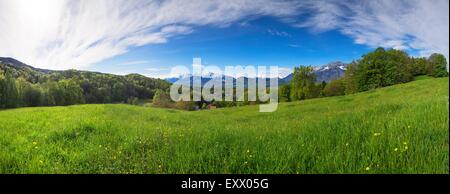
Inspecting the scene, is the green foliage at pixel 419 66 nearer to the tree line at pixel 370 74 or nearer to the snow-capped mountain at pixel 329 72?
the tree line at pixel 370 74

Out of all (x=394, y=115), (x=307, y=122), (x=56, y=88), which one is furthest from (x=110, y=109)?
(x=394, y=115)

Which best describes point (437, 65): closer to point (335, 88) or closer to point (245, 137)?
point (335, 88)

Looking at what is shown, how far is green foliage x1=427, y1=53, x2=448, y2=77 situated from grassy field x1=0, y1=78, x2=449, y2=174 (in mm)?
273

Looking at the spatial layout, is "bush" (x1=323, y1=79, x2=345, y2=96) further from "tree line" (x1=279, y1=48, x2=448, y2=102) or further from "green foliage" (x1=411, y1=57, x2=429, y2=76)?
"green foliage" (x1=411, y1=57, x2=429, y2=76)

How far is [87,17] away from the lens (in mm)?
4043

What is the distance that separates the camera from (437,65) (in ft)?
11.6

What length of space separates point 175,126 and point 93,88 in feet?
4.21

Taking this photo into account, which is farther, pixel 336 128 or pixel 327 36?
pixel 327 36

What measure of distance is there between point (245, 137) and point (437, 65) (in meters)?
2.37

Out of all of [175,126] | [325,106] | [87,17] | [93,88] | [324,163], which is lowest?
[324,163]

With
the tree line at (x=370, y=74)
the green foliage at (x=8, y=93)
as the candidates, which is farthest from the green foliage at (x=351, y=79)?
the green foliage at (x=8, y=93)

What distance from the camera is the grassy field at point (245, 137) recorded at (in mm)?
3035

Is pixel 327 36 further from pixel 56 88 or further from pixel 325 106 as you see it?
pixel 56 88

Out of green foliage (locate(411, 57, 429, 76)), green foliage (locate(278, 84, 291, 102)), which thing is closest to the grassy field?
green foliage (locate(278, 84, 291, 102))
